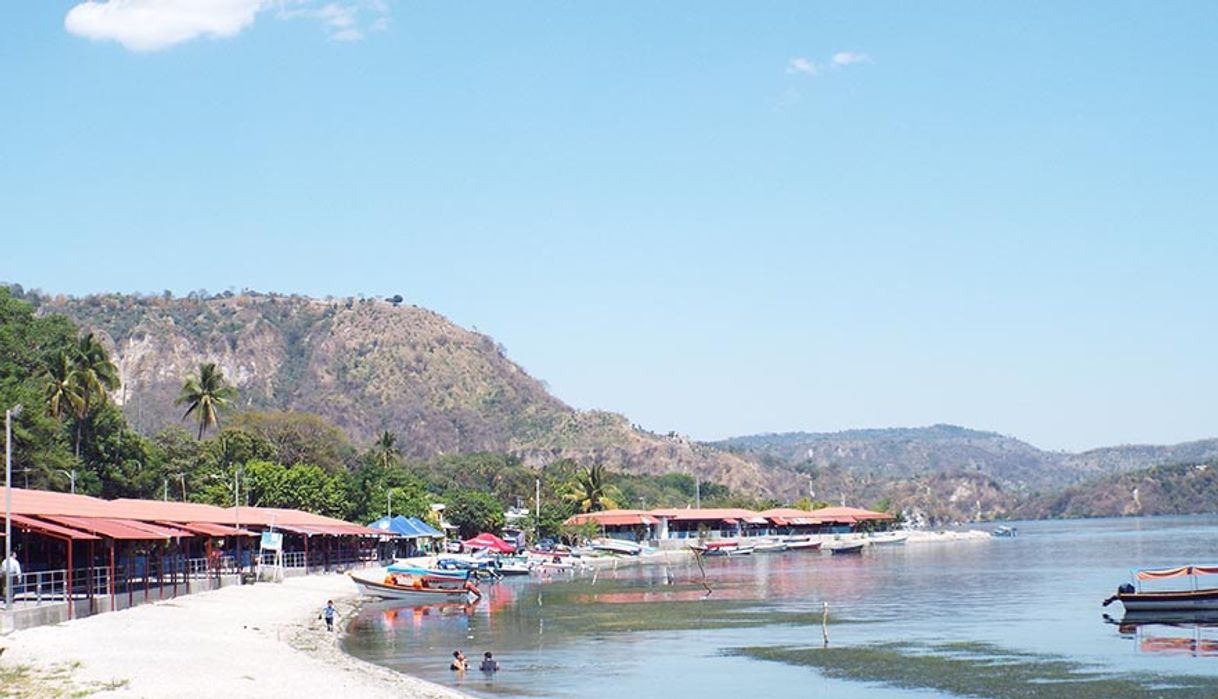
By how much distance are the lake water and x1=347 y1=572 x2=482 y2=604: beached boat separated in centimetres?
108

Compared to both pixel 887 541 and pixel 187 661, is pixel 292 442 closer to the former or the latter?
pixel 887 541

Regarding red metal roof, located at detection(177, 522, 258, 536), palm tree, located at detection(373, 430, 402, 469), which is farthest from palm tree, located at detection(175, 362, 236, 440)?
red metal roof, located at detection(177, 522, 258, 536)

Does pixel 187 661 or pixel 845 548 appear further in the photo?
pixel 845 548

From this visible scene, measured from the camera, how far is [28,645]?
123 ft

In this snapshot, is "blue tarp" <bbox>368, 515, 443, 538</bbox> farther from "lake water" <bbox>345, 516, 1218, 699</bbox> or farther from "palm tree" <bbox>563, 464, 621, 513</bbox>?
"palm tree" <bbox>563, 464, 621, 513</bbox>

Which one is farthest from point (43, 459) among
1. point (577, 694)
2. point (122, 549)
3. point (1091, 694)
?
point (1091, 694)

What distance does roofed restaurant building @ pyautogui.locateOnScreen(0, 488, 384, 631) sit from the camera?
45281 millimetres

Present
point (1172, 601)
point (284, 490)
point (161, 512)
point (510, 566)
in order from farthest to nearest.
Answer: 1. point (284, 490)
2. point (510, 566)
3. point (161, 512)
4. point (1172, 601)

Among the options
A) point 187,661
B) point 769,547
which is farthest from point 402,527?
point 769,547

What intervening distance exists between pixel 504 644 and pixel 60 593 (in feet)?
51.1

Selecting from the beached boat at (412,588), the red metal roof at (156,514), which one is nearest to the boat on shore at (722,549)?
the red metal roof at (156,514)

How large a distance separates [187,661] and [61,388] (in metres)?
56.8

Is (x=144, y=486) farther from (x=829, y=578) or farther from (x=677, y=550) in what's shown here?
(x=677, y=550)

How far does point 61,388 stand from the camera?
292 feet
